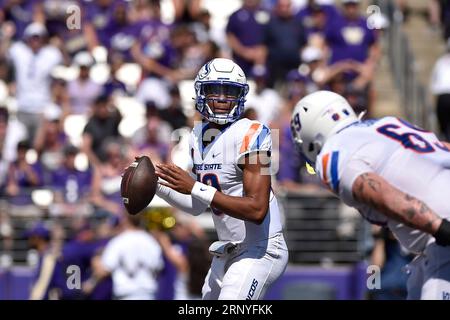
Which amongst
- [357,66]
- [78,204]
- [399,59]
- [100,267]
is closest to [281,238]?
[100,267]

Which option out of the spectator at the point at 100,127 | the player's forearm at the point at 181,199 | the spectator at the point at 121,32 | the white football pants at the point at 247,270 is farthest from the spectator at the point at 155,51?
the white football pants at the point at 247,270

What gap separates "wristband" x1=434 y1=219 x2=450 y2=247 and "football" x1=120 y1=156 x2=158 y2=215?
5.69 feet

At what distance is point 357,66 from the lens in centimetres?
1373

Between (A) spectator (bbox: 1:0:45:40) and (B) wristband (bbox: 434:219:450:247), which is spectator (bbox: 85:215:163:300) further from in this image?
(A) spectator (bbox: 1:0:45:40)

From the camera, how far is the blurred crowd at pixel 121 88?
1207 centimetres

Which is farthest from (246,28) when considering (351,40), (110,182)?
(110,182)

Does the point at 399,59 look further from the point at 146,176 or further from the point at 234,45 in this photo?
the point at 146,176

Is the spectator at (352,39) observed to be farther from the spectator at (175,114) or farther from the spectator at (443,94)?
the spectator at (175,114)

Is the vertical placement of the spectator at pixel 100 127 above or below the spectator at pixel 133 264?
above

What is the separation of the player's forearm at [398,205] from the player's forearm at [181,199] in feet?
4.66

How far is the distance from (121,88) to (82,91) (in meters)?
0.50

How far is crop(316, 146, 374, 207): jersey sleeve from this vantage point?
5.61 metres

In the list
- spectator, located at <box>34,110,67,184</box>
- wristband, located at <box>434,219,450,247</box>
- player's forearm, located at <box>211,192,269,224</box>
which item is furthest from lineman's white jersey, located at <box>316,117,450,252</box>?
spectator, located at <box>34,110,67,184</box>

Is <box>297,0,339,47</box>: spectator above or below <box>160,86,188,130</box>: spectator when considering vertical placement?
above
